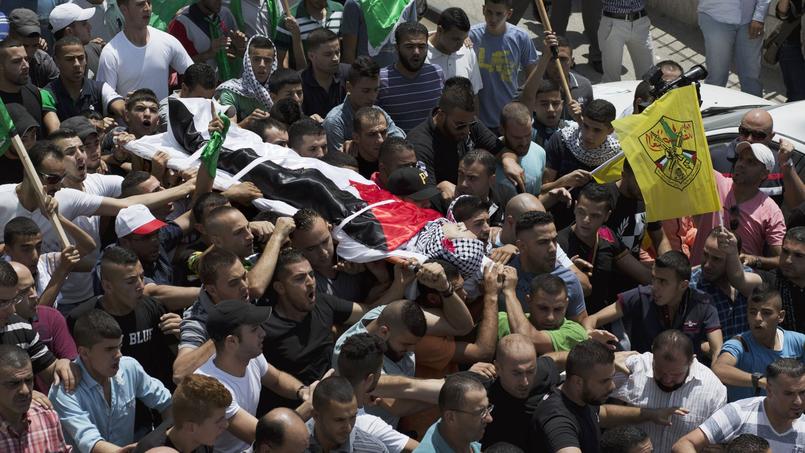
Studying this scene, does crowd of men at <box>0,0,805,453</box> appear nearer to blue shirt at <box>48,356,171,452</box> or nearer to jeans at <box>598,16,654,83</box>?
blue shirt at <box>48,356,171,452</box>

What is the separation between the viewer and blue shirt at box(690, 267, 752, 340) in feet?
32.7

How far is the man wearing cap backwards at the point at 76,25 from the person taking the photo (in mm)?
11609

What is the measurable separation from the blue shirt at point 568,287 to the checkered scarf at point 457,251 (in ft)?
1.93

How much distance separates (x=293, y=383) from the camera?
8.27 metres

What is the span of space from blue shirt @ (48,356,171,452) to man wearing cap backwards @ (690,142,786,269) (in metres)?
4.34

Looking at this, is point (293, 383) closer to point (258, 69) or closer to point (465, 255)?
point (465, 255)

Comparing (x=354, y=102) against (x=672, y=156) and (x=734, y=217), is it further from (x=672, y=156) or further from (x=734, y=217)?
(x=734, y=217)

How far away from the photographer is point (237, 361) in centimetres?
791

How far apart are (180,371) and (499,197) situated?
3.34 m

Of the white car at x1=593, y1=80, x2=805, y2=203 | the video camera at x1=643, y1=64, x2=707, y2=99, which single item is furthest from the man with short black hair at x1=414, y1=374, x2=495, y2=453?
the video camera at x1=643, y1=64, x2=707, y2=99

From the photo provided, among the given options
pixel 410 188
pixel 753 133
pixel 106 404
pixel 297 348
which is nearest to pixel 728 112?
pixel 753 133

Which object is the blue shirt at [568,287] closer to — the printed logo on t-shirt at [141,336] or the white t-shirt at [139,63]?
the printed logo on t-shirt at [141,336]

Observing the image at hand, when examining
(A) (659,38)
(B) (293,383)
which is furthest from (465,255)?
(A) (659,38)

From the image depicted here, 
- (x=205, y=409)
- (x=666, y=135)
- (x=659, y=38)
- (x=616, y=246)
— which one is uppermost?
(x=205, y=409)
